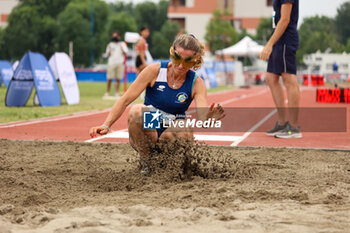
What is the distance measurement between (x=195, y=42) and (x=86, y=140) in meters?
3.13

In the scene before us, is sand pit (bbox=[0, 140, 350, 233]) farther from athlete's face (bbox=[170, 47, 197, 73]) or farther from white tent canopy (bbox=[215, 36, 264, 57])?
white tent canopy (bbox=[215, 36, 264, 57])

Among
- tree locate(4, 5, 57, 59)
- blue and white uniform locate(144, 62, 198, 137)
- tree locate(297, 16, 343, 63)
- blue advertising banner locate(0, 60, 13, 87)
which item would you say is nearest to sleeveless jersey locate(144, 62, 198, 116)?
blue and white uniform locate(144, 62, 198, 137)

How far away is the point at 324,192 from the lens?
12.3 ft

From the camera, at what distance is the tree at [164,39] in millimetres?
71938

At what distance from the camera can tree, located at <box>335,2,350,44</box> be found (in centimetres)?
1448

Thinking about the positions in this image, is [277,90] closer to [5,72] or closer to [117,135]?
[117,135]

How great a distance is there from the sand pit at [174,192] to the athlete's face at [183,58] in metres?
0.69

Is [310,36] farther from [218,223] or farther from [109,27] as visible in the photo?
[109,27]

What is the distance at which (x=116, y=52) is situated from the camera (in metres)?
16.0

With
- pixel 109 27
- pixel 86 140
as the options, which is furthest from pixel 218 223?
pixel 109 27

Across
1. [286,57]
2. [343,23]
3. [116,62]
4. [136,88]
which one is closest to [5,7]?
[116,62]

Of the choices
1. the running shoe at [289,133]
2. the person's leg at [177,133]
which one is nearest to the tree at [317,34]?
the running shoe at [289,133]

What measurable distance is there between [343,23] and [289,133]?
1053 cm

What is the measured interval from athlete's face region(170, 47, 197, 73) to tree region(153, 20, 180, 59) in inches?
2641
